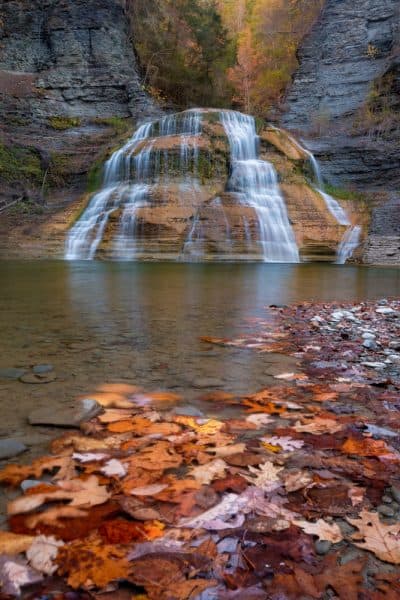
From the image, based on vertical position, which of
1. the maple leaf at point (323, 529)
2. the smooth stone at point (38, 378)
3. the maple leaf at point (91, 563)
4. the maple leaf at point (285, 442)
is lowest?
the maple leaf at point (285, 442)

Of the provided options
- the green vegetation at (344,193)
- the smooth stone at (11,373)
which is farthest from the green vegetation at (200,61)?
the smooth stone at (11,373)

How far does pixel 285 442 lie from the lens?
1.59 m

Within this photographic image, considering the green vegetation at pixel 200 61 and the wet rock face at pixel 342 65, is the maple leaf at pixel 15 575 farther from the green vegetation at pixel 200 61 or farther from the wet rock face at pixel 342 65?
the green vegetation at pixel 200 61

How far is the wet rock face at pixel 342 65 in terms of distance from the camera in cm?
2538

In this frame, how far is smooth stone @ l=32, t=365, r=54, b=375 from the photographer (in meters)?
2.43

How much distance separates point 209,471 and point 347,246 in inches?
603

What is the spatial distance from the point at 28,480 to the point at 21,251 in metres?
14.8

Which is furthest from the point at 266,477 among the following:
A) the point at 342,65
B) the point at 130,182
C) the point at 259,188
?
the point at 342,65

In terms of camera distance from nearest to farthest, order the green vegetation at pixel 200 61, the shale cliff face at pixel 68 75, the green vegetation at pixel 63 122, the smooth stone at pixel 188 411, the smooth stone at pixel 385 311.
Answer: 1. the smooth stone at pixel 188 411
2. the smooth stone at pixel 385 311
3. the shale cliff face at pixel 68 75
4. the green vegetation at pixel 63 122
5. the green vegetation at pixel 200 61

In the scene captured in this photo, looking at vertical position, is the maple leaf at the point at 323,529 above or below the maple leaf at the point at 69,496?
below

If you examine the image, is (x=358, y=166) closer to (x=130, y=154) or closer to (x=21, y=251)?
(x=130, y=154)

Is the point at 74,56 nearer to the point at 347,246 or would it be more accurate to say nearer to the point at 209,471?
the point at 347,246

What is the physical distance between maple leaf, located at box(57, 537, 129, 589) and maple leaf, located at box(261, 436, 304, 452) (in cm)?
77

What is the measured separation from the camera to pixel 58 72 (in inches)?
1003
